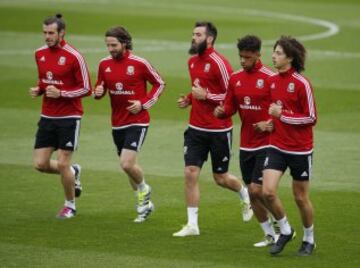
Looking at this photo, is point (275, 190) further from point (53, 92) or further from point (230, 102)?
point (53, 92)

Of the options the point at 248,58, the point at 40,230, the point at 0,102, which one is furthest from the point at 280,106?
the point at 0,102

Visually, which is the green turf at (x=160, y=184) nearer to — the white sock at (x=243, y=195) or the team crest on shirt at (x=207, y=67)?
the white sock at (x=243, y=195)

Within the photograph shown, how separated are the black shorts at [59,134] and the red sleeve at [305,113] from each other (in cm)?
416

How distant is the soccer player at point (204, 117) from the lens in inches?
635

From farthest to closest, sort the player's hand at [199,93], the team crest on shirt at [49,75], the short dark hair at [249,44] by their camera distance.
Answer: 1. the team crest on shirt at [49,75]
2. the player's hand at [199,93]
3. the short dark hair at [249,44]

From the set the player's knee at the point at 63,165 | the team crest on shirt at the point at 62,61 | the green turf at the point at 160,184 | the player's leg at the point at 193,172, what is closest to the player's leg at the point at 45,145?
the player's knee at the point at 63,165

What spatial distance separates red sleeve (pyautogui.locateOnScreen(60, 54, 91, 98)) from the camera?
17203 mm

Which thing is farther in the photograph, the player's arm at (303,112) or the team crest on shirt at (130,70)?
the team crest on shirt at (130,70)

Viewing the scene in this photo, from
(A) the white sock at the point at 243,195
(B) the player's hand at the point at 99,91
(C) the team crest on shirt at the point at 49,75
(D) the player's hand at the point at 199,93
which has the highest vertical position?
(D) the player's hand at the point at 199,93

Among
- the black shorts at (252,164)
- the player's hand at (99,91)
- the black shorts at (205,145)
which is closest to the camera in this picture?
the black shorts at (252,164)

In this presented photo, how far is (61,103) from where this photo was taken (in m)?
17.5

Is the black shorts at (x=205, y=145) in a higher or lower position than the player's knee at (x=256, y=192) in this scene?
higher

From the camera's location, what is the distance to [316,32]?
41.6 metres

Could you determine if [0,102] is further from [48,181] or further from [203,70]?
[203,70]
